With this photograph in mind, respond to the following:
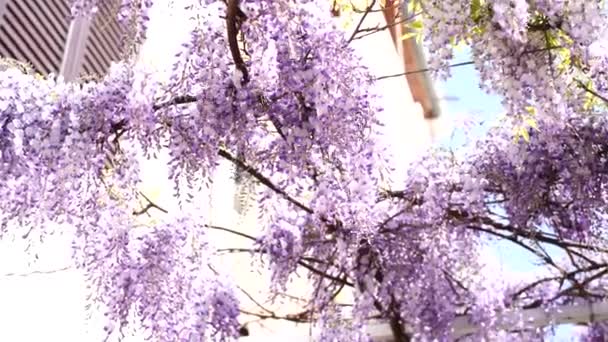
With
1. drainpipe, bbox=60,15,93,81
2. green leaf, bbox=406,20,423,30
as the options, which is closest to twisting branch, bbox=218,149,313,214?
green leaf, bbox=406,20,423,30

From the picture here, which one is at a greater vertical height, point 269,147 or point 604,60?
point 604,60

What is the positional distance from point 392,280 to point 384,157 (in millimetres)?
1420

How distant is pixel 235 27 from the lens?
2363mm

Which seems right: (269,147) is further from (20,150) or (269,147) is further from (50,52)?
(50,52)

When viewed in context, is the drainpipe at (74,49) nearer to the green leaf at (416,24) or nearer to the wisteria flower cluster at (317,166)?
the wisteria flower cluster at (317,166)

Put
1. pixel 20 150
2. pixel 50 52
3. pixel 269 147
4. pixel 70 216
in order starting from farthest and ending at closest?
pixel 50 52, pixel 70 216, pixel 269 147, pixel 20 150

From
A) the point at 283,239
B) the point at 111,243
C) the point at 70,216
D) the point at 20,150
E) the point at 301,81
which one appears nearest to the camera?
the point at 301,81

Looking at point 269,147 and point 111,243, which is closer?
point 269,147

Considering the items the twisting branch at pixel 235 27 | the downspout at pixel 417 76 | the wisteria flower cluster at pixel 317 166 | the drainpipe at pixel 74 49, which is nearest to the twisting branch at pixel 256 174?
the wisteria flower cluster at pixel 317 166

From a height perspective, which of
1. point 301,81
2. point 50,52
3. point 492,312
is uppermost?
point 50,52

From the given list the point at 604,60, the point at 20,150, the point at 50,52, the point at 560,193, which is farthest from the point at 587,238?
the point at 50,52

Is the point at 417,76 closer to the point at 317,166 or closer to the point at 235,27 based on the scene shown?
the point at 317,166

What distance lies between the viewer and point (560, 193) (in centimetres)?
371

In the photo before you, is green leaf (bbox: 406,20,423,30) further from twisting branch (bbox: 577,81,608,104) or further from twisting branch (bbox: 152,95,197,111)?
twisting branch (bbox: 152,95,197,111)
